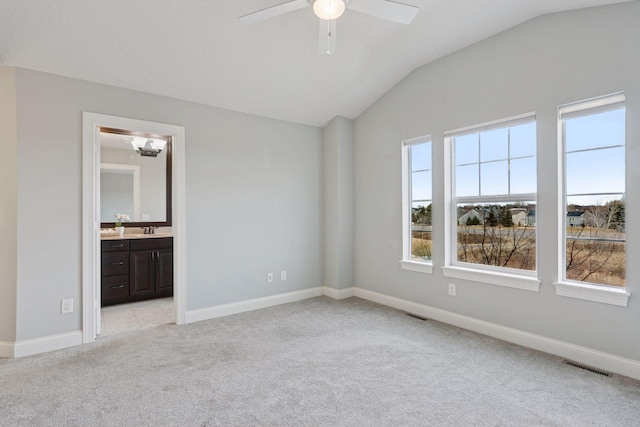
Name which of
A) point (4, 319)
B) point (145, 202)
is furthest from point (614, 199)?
point (145, 202)

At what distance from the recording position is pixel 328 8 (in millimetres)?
2080

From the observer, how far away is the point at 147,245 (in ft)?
14.9

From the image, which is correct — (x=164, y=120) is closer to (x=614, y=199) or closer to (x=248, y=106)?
(x=248, y=106)

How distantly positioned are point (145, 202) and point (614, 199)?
5307 mm

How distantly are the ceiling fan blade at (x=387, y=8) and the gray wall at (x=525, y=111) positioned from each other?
1.45 m

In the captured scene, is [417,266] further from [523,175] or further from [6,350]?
[6,350]

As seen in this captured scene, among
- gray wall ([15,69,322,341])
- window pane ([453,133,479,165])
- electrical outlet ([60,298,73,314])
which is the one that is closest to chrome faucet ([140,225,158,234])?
gray wall ([15,69,322,341])

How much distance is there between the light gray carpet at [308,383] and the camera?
1.95 meters

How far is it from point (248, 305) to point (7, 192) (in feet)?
8.17

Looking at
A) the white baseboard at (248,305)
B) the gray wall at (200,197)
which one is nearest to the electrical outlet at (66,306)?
the gray wall at (200,197)

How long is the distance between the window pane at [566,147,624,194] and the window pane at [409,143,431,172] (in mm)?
1395

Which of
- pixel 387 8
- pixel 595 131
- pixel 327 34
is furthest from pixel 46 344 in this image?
pixel 595 131

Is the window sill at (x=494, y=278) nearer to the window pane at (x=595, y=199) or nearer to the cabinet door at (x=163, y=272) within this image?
the window pane at (x=595, y=199)

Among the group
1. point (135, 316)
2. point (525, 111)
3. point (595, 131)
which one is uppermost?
point (525, 111)
